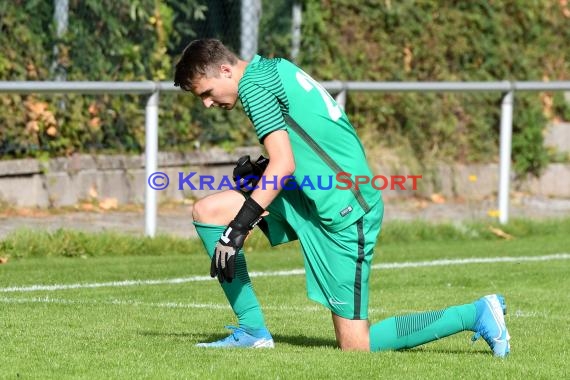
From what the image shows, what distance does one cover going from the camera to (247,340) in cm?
708

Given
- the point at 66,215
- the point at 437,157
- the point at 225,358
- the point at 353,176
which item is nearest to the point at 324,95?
the point at 353,176

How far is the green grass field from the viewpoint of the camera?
6.37 meters

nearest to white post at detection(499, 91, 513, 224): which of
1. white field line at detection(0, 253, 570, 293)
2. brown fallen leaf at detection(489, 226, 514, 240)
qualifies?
brown fallen leaf at detection(489, 226, 514, 240)

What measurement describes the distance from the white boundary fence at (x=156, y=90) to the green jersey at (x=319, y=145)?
15.8 ft

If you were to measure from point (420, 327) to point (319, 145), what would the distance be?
0.94 meters

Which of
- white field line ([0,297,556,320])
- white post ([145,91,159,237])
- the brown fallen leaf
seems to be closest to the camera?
white field line ([0,297,556,320])

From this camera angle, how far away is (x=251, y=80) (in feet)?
21.4

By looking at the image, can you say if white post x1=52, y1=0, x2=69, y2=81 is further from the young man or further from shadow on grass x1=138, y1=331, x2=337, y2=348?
the young man

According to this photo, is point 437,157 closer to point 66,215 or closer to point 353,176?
point 66,215

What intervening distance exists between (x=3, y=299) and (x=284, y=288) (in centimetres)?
187

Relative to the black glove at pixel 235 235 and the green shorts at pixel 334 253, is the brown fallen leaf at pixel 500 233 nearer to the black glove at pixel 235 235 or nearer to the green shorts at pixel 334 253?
the green shorts at pixel 334 253

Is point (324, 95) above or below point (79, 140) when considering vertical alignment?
above

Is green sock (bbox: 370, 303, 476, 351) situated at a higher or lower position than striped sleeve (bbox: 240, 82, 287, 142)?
lower

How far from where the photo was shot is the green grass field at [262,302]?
251 inches
